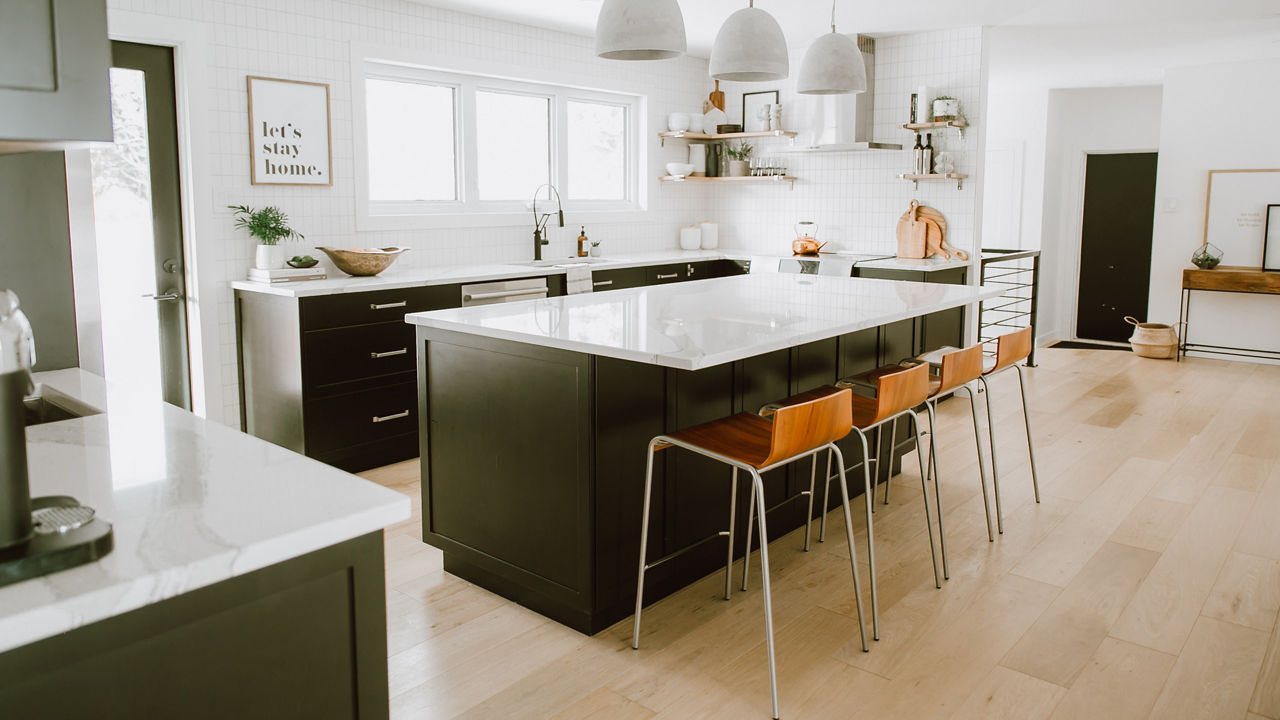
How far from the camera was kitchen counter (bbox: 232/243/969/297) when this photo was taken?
4.19 metres

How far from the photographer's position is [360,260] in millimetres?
4512

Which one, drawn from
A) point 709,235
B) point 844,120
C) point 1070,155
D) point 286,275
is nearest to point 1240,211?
point 1070,155

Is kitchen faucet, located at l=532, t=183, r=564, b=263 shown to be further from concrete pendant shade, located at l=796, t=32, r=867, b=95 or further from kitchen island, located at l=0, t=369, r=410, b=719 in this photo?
kitchen island, located at l=0, t=369, r=410, b=719

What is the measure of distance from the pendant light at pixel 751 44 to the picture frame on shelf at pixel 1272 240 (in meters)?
6.04

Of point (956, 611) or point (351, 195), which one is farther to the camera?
point (351, 195)

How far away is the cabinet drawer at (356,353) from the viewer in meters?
4.14

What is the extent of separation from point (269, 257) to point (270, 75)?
3.10 feet

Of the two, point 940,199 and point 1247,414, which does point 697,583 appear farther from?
point 1247,414

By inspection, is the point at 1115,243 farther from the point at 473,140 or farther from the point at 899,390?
the point at 899,390

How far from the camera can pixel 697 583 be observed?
3107 mm

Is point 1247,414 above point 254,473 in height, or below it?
below

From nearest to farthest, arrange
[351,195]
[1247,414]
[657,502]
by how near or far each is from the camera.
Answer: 1. [657,502]
2. [351,195]
3. [1247,414]

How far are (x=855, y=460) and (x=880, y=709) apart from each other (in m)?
1.74

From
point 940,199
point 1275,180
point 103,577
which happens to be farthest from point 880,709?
point 1275,180
